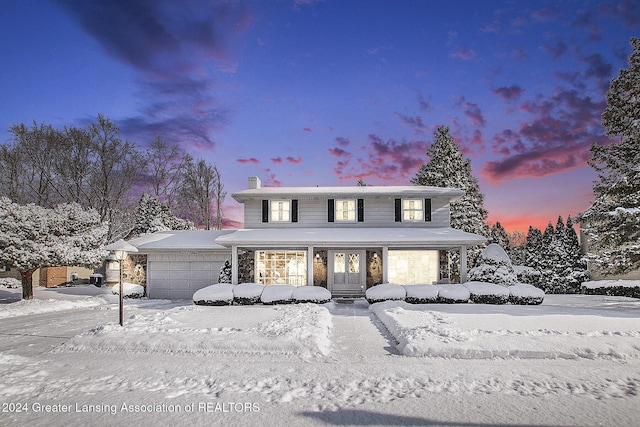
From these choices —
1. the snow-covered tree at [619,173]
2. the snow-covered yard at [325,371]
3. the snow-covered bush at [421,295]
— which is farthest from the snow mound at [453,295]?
the snow-covered tree at [619,173]

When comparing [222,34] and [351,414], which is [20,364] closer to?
[351,414]

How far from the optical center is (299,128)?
906 inches

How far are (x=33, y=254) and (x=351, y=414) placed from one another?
17036 millimetres

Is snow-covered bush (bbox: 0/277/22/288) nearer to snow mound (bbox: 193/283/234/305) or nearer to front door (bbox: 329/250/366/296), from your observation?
snow mound (bbox: 193/283/234/305)

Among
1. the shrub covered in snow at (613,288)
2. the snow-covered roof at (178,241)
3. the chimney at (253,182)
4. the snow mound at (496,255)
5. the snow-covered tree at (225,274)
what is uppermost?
the chimney at (253,182)

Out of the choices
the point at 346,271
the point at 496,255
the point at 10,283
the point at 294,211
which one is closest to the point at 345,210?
the point at 294,211

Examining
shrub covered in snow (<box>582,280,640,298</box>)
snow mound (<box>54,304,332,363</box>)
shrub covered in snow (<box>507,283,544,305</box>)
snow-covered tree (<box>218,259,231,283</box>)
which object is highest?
snow-covered tree (<box>218,259,231,283</box>)

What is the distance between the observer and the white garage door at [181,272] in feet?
63.8

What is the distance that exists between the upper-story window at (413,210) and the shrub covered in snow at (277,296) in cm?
757

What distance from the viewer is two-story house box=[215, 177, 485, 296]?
18.9 metres

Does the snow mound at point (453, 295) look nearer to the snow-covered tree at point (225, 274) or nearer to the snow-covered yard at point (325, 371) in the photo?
the snow-covered yard at point (325, 371)

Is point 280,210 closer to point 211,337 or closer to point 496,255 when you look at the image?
point 496,255

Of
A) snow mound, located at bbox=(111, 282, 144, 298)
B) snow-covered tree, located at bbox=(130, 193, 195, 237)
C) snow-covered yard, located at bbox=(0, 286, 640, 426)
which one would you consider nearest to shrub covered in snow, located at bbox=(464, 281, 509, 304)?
snow-covered yard, located at bbox=(0, 286, 640, 426)

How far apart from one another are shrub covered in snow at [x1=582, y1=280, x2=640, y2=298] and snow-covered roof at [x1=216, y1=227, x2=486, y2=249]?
10.8m
